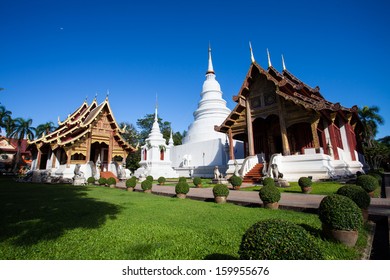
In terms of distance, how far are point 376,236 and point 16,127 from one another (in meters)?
48.9

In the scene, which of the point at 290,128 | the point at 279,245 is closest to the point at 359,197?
the point at 279,245

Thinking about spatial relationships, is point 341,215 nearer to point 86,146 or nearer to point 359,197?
point 359,197

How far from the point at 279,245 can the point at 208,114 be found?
3359cm

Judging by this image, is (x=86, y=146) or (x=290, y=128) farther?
(x=86, y=146)

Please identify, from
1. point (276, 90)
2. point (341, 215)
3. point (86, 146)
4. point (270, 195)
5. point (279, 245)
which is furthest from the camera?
point (86, 146)

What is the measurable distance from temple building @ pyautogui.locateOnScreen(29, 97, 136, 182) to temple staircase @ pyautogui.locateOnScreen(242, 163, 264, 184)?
12.5 m

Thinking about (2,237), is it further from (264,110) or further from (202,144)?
(202,144)

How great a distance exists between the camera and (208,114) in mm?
35156

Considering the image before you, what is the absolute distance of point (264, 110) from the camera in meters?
18.9

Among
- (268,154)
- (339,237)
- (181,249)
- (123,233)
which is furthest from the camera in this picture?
(268,154)

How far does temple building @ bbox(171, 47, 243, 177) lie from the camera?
30539 millimetres

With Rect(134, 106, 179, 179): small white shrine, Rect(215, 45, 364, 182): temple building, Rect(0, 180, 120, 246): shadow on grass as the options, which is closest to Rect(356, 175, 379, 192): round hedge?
Rect(215, 45, 364, 182): temple building

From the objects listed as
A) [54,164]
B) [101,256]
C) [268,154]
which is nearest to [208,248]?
[101,256]

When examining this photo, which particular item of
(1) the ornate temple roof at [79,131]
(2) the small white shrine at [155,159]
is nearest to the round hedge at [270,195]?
(1) the ornate temple roof at [79,131]
